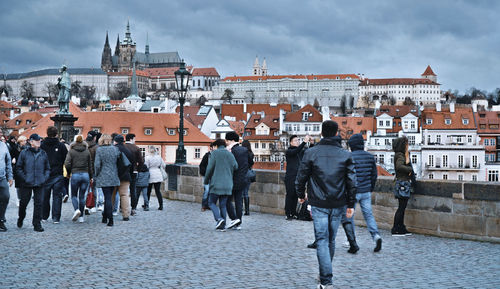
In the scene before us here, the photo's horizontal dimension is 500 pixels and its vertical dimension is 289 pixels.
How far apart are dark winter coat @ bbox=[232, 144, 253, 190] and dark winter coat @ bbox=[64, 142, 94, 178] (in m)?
2.61

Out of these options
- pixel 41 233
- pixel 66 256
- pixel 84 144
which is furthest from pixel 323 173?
pixel 84 144

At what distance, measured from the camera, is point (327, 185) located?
6.01m

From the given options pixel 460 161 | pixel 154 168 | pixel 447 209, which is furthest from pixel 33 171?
pixel 460 161

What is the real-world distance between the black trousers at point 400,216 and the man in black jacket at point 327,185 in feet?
10.6

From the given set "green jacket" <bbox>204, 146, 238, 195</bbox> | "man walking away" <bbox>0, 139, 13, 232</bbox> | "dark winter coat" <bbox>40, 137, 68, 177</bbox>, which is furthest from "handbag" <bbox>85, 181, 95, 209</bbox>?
"green jacket" <bbox>204, 146, 238, 195</bbox>

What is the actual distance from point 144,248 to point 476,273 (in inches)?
161

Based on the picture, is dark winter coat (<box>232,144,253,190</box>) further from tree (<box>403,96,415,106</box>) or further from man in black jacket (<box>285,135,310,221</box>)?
tree (<box>403,96,415,106</box>)

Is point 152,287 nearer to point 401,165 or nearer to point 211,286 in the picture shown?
point 211,286

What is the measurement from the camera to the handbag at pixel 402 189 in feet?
29.8

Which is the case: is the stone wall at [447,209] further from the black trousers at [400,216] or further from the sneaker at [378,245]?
the sneaker at [378,245]

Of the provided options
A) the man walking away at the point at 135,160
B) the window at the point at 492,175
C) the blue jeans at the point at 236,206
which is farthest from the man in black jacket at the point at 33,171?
the window at the point at 492,175

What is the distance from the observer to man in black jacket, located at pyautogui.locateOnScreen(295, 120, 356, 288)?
19.7ft

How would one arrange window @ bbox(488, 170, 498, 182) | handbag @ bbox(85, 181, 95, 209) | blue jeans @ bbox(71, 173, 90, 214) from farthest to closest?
window @ bbox(488, 170, 498, 182) < handbag @ bbox(85, 181, 95, 209) < blue jeans @ bbox(71, 173, 90, 214)

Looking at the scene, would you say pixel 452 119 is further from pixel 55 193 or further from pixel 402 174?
pixel 55 193
